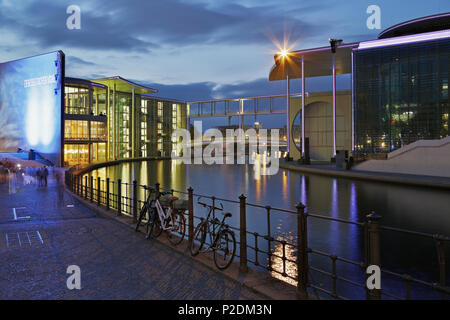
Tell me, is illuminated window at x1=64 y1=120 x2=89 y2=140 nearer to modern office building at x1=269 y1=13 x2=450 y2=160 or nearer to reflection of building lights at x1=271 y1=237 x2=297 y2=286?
modern office building at x1=269 y1=13 x2=450 y2=160

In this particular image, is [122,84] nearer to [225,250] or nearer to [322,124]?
[322,124]

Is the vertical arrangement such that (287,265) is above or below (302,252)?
below

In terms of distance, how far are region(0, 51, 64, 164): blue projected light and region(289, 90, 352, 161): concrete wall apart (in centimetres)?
3001

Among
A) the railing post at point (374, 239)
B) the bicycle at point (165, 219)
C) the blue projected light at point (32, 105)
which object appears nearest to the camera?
the railing post at point (374, 239)

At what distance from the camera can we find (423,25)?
3922cm

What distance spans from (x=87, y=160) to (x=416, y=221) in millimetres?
49877

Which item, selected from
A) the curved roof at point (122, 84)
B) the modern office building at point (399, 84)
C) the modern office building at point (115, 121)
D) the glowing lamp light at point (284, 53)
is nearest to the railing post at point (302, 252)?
the modern office building at point (399, 84)

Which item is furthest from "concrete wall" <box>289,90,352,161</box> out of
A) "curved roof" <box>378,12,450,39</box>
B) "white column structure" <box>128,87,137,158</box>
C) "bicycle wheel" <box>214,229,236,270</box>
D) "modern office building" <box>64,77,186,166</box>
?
"bicycle wheel" <box>214,229,236,270</box>

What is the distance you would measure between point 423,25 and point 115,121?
4913cm

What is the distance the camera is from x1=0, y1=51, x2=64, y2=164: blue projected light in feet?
144

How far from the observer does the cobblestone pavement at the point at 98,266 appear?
16.7 feet

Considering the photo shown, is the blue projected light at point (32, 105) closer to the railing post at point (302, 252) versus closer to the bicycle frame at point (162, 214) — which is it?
the bicycle frame at point (162, 214)

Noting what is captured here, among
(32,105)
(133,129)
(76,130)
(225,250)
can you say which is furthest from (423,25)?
(133,129)

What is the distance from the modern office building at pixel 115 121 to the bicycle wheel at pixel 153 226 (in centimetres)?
4134
